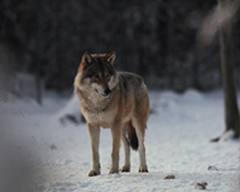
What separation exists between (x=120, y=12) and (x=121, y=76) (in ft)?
104

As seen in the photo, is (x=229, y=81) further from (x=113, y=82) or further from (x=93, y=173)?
(x=93, y=173)

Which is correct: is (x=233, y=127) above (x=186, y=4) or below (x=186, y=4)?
below

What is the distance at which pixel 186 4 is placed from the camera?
40.4 metres

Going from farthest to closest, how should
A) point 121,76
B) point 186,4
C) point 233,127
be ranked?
point 186,4 → point 233,127 → point 121,76

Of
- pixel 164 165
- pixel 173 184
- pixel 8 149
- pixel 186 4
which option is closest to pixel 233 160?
pixel 164 165

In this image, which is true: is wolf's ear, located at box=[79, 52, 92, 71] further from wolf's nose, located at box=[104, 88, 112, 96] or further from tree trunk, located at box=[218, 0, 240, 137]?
tree trunk, located at box=[218, 0, 240, 137]

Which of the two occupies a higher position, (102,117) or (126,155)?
(102,117)

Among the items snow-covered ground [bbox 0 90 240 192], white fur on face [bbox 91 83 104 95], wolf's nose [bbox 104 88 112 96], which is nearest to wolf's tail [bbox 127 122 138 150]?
snow-covered ground [bbox 0 90 240 192]

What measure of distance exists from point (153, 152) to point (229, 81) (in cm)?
377

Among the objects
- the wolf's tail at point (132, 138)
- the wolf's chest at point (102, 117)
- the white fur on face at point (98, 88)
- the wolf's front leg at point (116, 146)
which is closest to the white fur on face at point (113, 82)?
the white fur on face at point (98, 88)

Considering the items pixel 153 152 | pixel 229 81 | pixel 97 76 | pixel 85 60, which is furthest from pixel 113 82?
pixel 229 81

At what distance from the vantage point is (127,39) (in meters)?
41.3

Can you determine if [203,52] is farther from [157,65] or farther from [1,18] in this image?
[1,18]

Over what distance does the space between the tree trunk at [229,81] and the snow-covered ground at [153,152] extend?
0.84 meters
